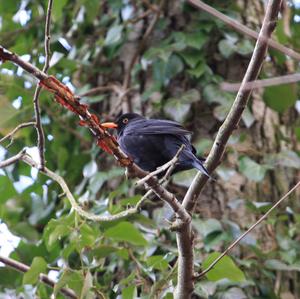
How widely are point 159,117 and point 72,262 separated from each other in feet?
3.78

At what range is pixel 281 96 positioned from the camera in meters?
4.57

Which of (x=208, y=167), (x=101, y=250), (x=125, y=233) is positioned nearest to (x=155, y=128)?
(x=125, y=233)

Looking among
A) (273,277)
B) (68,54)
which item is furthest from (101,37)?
(273,277)

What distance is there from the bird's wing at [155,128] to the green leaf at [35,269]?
931 millimetres

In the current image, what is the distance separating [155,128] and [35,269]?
3.39 feet

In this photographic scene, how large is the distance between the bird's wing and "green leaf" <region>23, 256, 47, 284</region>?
3.05 feet

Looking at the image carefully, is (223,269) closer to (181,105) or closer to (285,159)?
(285,159)

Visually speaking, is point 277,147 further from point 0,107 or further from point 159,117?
point 0,107

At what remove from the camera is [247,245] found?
13.6ft

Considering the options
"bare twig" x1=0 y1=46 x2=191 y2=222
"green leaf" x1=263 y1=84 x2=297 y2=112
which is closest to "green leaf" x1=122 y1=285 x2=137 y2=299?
"bare twig" x1=0 y1=46 x2=191 y2=222

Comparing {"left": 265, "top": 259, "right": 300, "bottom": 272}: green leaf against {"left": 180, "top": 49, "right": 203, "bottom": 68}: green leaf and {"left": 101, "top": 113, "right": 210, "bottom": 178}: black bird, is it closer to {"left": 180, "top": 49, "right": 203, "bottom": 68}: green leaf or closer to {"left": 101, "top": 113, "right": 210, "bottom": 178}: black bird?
{"left": 101, "top": 113, "right": 210, "bottom": 178}: black bird

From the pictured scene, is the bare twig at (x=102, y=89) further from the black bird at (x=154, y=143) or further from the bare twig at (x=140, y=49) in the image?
the black bird at (x=154, y=143)

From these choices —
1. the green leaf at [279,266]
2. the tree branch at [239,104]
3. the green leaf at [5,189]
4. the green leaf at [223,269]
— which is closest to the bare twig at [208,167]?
the tree branch at [239,104]

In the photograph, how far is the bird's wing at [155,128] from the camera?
3764mm
